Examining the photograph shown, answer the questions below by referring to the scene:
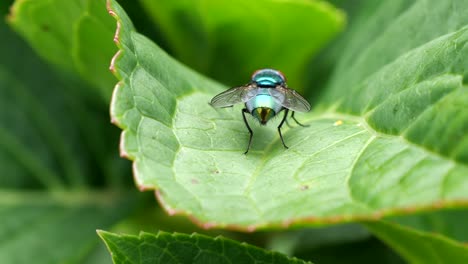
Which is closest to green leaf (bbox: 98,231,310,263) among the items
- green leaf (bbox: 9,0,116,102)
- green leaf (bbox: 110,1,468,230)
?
green leaf (bbox: 110,1,468,230)

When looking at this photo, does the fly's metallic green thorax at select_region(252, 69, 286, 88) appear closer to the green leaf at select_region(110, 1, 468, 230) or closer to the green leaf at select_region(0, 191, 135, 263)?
the green leaf at select_region(110, 1, 468, 230)

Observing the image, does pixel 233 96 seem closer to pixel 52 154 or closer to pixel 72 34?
pixel 72 34

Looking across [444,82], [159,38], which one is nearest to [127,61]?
[444,82]

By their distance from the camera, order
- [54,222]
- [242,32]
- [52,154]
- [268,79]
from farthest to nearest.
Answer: [52,154] < [54,222] < [242,32] < [268,79]

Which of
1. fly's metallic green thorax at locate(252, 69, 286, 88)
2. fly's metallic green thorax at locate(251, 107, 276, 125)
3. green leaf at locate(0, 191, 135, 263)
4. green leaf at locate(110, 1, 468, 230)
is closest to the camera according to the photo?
green leaf at locate(110, 1, 468, 230)

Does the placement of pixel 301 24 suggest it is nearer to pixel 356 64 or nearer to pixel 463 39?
pixel 356 64

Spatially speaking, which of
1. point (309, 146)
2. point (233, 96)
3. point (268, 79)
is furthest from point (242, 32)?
point (309, 146)
